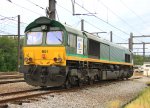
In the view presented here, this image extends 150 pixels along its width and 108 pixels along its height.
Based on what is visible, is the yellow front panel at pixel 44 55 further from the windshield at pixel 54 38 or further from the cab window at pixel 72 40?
the cab window at pixel 72 40

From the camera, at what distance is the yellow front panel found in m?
17.9

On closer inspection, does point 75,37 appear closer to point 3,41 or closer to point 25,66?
point 25,66

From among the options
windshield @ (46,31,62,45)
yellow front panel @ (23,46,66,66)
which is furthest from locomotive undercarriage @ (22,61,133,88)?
windshield @ (46,31,62,45)

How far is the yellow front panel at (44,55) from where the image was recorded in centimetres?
1792

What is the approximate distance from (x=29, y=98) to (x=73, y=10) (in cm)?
1491

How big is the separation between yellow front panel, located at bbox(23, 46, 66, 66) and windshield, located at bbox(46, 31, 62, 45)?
339mm

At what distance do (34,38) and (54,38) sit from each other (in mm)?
1118

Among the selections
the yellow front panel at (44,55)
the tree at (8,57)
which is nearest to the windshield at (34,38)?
the yellow front panel at (44,55)

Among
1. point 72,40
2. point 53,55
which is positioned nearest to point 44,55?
point 53,55

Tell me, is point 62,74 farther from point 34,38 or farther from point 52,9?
point 52,9

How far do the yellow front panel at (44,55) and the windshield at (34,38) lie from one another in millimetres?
312

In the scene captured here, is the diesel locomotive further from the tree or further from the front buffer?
the tree

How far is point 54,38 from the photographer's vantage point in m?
18.5

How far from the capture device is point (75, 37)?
64.2 ft
